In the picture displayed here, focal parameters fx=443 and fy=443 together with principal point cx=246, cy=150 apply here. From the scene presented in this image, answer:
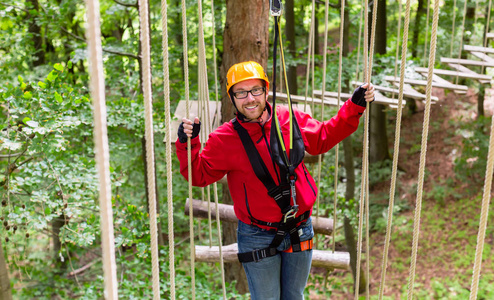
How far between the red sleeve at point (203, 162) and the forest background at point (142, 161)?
34 centimetres

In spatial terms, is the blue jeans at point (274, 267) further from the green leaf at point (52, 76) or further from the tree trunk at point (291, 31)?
the tree trunk at point (291, 31)

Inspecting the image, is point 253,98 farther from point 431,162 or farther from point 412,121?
point 412,121

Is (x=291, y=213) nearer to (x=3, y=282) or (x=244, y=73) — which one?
(x=244, y=73)

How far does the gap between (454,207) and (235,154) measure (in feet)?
19.0

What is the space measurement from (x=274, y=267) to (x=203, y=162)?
52 cm

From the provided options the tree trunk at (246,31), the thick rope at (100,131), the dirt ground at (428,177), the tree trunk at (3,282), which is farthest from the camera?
the dirt ground at (428,177)

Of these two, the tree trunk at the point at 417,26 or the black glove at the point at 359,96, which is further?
the tree trunk at the point at 417,26

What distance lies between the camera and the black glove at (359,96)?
179 cm

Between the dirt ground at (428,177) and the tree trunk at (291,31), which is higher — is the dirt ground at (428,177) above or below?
below

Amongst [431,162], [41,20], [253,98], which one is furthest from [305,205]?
[431,162]

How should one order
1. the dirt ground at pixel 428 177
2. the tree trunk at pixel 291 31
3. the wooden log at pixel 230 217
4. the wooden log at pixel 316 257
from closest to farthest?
the wooden log at pixel 316 257, the wooden log at pixel 230 217, the dirt ground at pixel 428 177, the tree trunk at pixel 291 31

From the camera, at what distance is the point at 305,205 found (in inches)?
68.8

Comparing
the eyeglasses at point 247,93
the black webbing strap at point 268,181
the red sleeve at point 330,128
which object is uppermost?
the eyeglasses at point 247,93

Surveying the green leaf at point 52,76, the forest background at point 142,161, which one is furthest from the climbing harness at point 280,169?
the green leaf at point 52,76
